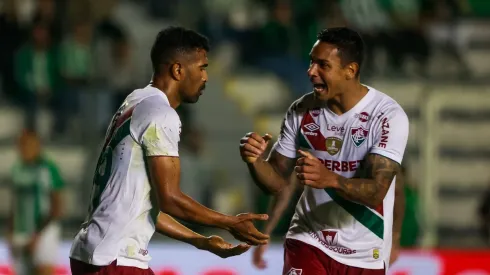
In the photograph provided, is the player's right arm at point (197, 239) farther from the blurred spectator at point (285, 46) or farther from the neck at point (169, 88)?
the blurred spectator at point (285, 46)

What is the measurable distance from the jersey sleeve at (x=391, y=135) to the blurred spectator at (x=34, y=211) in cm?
492

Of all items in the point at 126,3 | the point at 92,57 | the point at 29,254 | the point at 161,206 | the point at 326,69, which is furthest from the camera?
the point at 126,3

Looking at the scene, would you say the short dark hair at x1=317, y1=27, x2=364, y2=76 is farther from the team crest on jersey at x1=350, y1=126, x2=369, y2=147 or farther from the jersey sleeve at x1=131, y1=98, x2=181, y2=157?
the jersey sleeve at x1=131, y1=98, x2=181, y2=157

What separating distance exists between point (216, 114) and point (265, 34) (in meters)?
1.11

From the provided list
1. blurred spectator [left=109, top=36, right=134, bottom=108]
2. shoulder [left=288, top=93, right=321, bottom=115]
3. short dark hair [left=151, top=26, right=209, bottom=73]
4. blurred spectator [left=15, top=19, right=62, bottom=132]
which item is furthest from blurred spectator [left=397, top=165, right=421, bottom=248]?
short dark hair [left=151, top=26, right=209, bottom=73]

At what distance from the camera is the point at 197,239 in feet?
18.4

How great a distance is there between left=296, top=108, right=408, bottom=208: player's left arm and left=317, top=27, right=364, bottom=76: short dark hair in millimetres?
363

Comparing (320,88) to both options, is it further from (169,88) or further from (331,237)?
(169,88)

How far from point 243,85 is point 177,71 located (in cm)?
806

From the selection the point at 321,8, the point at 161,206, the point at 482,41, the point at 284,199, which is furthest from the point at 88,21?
the point at 161,206

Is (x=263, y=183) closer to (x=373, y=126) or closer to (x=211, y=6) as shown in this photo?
(x=373, y=126)

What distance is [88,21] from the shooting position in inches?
507

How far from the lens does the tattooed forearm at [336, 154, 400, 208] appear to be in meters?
5.59

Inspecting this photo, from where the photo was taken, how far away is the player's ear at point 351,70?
5988 mm
